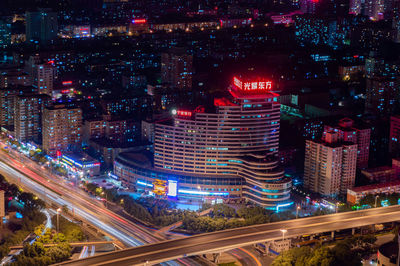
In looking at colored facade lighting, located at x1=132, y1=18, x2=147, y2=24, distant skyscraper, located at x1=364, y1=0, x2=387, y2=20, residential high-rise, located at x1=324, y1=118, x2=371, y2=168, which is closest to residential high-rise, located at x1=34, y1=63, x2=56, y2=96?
residential high-rise, located at x1=324, y1=118, x2=371, y2=168

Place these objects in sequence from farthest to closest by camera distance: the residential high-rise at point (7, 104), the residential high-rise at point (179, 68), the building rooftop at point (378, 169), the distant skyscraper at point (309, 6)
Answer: the distant skyscraper at point (309, 6), the residential high-rise at point (179, 68), the residential high-rise at point (7, 104), the building rooftop at point (378, 169)

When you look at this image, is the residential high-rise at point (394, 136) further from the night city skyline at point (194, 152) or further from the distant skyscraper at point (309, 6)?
the distant skyscraper at point (309, 6)

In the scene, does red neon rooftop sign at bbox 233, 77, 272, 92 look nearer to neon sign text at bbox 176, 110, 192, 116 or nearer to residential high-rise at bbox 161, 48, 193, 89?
neon sign text at bbox 176, 110, 192, 116

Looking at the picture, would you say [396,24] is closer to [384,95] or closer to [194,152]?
[384,95]

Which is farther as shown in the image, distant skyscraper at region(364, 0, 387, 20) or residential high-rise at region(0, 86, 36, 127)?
distant skyscraper at region(364, 0, 387, 20)

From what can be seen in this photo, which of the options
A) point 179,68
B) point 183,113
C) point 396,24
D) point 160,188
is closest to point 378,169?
point 183,113

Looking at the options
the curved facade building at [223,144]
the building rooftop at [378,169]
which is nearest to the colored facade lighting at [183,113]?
the curved facade building at [223,144]
